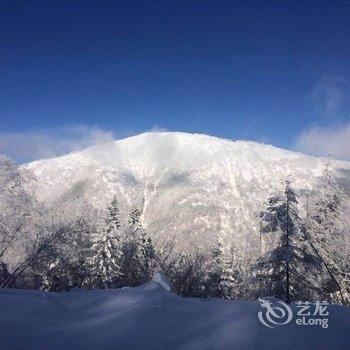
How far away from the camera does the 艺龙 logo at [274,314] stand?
3.12m

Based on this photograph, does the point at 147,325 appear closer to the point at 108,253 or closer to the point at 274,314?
the point at 274,314

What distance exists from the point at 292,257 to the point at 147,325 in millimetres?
16540

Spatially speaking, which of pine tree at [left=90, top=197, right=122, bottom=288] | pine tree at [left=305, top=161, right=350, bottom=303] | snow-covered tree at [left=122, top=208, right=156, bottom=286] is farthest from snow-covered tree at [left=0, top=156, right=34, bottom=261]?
pine tree at [left=305, top=161, right=350, bottom=303]

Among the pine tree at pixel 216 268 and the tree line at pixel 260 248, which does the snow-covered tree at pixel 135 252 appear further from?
the pine tree at pixel 216 268

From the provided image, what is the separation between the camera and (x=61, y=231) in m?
16.4

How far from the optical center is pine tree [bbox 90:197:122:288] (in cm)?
2688

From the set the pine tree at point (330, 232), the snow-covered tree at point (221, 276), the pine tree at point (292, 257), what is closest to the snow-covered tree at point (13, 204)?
the pine tree at point (292, 257)

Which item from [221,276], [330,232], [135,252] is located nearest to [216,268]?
[221,276]

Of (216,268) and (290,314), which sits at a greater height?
(216,268)

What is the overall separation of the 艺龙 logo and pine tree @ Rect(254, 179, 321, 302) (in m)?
15.6

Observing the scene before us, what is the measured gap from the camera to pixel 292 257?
18.1m

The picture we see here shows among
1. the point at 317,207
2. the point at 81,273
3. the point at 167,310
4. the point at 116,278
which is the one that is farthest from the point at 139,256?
the point at 167,310

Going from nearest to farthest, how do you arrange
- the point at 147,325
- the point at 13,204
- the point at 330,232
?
1. the point at 147,325
2. the point at 13,204
3. the point at 330,232

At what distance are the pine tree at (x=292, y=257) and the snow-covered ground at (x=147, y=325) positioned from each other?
623 inches
